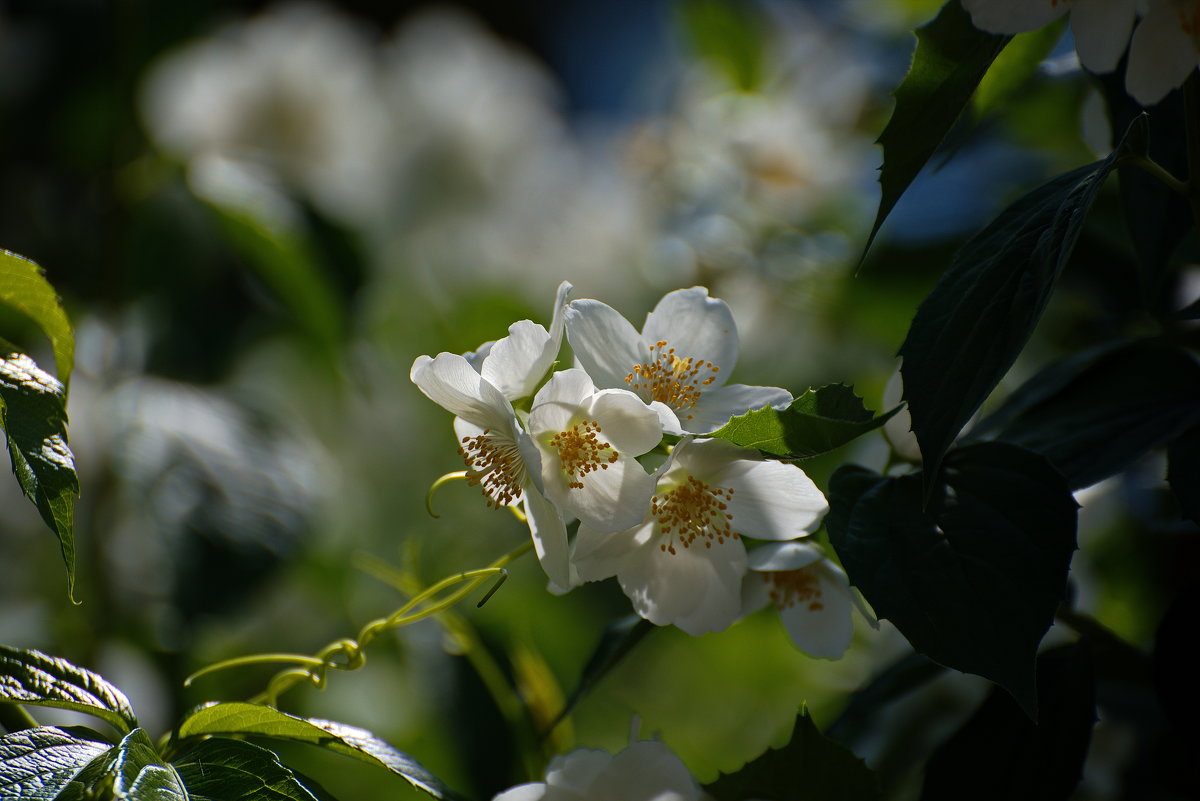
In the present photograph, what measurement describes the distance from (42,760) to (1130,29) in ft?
1.77

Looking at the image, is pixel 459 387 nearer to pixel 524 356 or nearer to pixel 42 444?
pixel 524 356

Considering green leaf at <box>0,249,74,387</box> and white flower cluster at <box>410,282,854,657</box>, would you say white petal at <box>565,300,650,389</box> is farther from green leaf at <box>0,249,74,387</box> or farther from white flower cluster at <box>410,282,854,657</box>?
green leaf at <box>0,249,74,387</box>

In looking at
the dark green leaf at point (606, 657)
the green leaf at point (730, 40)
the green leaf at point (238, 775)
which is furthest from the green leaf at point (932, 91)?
the green leaf at point (730, 40)

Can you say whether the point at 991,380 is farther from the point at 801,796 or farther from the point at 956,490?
the point at 801,796

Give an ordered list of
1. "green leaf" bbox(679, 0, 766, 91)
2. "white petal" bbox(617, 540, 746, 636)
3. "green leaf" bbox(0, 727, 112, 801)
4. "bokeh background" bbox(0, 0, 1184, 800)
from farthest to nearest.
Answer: "green leaf" bbox(679, 0, 766, 91) < "bokeh background" bbox(0, 0, 1184, 800) < "white petal" bbox(617, 540, 746, 636) < "green leaf" bbox(0, 727, 112, 801)

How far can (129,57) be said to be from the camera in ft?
3.65

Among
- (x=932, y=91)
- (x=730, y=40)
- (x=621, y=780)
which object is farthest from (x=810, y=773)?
(x=730, y=40)

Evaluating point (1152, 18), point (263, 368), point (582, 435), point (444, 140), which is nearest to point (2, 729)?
point (582, 435)

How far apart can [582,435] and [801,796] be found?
0.63 feet

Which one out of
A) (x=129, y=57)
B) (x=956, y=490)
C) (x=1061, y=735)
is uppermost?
(x=129, y=57)

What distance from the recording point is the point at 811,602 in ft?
1.72

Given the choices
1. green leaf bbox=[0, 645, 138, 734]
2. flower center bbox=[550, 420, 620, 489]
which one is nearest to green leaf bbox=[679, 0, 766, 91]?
flower center bbox=[550, 420, 620, 489]

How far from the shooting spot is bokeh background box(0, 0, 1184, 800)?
2.76 feet

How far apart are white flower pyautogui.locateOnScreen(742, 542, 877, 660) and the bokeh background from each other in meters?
0.11
